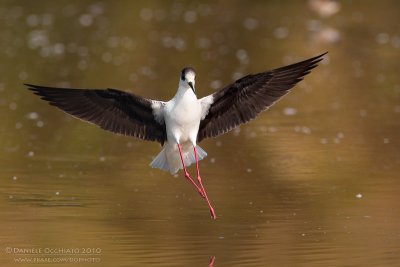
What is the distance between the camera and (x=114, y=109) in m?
10.1

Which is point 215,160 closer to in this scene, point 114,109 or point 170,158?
point 170,158

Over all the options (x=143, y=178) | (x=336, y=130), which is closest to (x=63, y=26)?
(x=336, y=130)

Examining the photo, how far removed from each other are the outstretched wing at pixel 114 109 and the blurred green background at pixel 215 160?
2.00ft

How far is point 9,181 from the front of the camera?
35.4 ft

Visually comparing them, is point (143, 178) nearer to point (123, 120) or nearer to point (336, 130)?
point (123, 120)

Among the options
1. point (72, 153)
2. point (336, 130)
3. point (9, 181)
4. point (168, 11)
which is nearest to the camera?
point (9, 181)

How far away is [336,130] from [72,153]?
3255 mm

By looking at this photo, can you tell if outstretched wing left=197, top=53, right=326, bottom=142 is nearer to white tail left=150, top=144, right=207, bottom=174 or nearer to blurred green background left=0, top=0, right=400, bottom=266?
white tail left=150, top=144, right=207, bottom=174

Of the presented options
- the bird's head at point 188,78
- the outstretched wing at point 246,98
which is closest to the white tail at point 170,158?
the outstretched wing at point 246,98

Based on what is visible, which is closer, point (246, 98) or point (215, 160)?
point (246, 98)

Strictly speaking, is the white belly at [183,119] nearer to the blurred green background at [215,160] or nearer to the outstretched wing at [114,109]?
the outstretched wing at [114,109]

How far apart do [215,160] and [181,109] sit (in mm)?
2203
